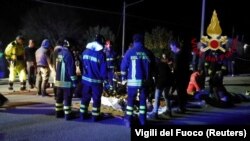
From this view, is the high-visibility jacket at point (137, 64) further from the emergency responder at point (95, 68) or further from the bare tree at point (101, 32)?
the bare tree at point (101, 32)

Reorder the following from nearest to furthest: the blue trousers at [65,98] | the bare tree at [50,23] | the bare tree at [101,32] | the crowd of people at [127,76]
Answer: the crowd of people at [127,76] → the blue trousers at [65,98] → the bare tree at [101,32] → the bare tree at [50,23]

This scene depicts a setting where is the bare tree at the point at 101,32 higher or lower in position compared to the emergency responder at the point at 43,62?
higher

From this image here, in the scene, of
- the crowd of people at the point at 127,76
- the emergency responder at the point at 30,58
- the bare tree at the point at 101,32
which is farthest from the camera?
the bare tree at the point at 101,32

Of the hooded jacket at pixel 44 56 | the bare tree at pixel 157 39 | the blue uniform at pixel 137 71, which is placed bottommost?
the blue uniform at pixel 137 71

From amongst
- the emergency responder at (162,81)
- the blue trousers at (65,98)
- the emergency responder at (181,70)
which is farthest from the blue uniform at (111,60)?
the blue trousers at (65,98)

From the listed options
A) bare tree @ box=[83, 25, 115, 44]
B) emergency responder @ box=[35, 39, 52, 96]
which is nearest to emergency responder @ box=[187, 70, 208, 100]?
emergency responder @ box=[35, 39, 52, 96]

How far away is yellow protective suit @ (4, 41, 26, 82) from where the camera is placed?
53.2 feet

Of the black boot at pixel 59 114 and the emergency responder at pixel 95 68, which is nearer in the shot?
the emergency responder at pixel 95 68

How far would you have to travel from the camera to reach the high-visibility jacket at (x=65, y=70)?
10.7m

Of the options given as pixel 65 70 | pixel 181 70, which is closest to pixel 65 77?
pixel 65 70

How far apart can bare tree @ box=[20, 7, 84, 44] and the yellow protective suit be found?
26.5m

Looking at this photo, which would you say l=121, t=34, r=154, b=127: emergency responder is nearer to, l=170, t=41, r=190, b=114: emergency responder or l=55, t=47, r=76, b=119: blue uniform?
l=55, t=47, r=76, b=119: blue uniform

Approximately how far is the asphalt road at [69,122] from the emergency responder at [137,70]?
0.59 m

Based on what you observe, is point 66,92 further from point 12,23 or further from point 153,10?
point 153,10
